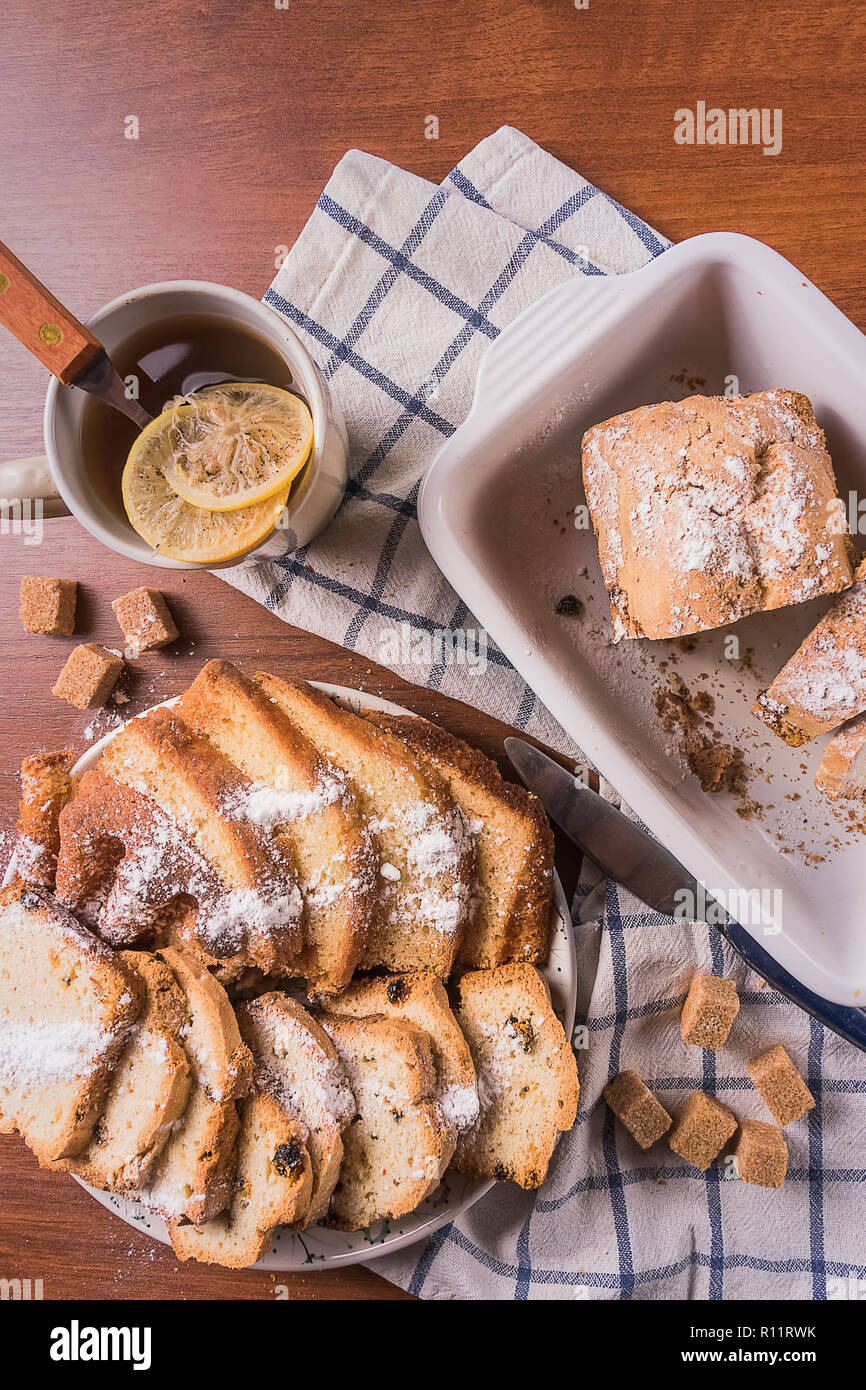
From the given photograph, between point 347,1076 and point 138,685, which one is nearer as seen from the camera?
point 347,1076

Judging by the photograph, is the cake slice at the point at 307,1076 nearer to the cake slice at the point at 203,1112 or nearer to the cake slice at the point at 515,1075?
the cake slice at the point at 203,1112

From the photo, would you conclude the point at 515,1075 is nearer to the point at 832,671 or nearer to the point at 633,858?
the point at 633,858

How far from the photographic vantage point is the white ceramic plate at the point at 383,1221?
61.8 inches

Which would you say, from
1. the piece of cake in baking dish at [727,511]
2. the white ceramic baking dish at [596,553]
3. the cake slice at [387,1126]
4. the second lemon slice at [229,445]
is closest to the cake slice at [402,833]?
the cake slice at [387,1126]

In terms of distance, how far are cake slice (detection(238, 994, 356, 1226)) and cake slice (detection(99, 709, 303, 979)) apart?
0.11m

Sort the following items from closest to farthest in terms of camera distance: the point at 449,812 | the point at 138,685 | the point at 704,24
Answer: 1. the point at 449,812
2. the point at 704,24
3. the point at 138,685

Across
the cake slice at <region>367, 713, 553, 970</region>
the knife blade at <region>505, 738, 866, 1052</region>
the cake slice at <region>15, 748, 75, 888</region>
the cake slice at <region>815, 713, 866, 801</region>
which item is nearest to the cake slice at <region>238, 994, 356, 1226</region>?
the cake slice at <region>367, 713, 553, 970</region>

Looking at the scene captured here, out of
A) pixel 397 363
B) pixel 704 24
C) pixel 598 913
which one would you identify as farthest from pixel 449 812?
pixel 704 24

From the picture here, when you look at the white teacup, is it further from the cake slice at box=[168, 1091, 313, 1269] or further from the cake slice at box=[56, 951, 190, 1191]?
the cake slice at box=[168, 1091, 313, 1269]

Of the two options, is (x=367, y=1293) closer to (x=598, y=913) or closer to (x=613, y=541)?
(x=598, y=913)

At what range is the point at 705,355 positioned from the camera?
1.64m

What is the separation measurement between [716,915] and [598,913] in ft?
0.75

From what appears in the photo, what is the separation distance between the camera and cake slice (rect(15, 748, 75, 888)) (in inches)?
63.1

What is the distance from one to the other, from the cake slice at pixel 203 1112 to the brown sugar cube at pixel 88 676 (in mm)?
541
